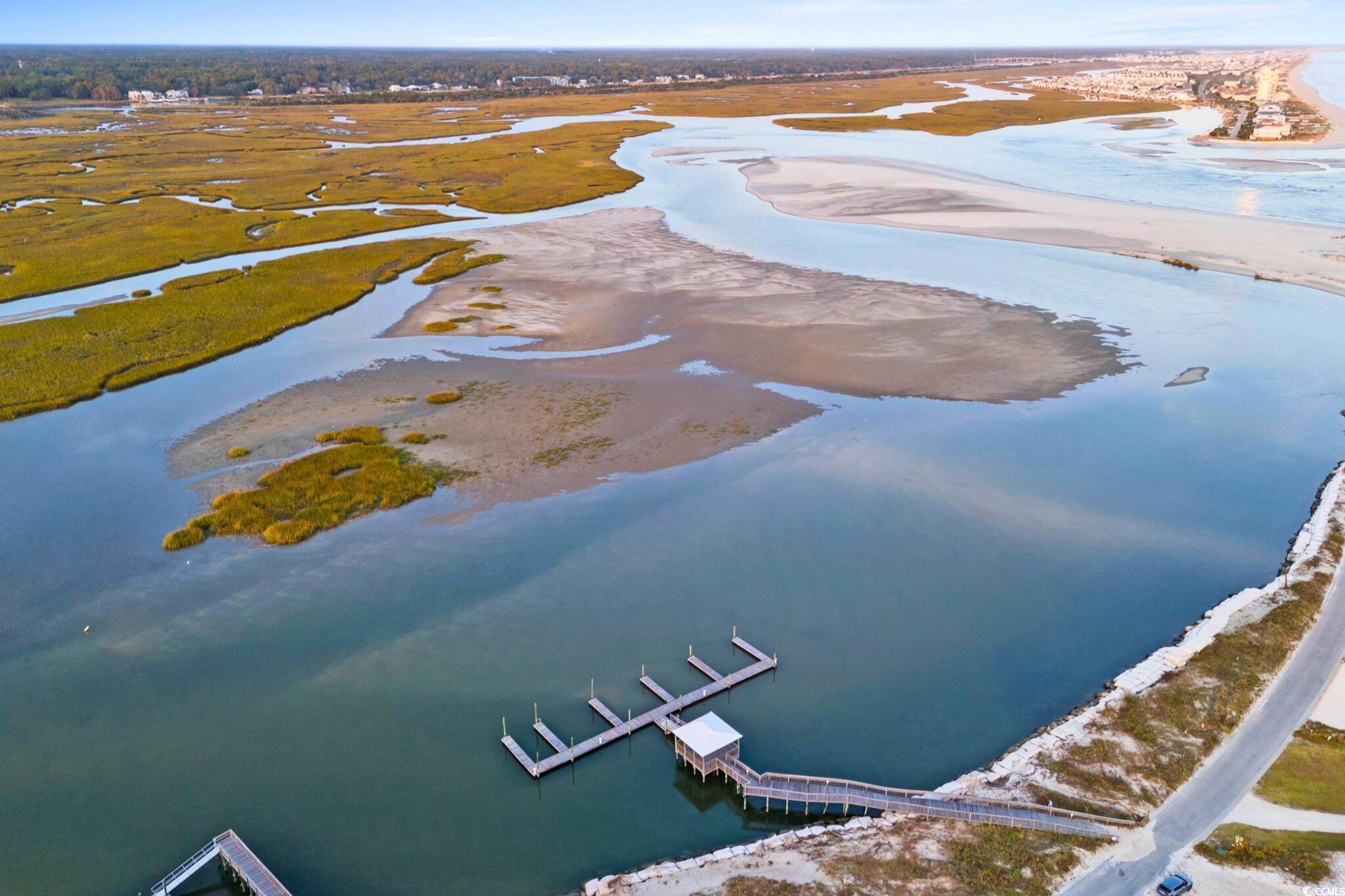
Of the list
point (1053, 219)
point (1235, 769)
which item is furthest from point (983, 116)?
point (1235, 769)

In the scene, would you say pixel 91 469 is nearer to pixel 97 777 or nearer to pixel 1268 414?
pixel 97 777

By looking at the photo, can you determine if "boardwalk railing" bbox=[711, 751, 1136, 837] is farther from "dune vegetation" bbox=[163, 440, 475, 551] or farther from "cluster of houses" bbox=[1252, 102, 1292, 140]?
"cluster of houses" bbox=[1252, 102, 1292, 140]

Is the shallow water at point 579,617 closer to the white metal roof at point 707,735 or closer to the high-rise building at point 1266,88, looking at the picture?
the white metal roof at point 707,735

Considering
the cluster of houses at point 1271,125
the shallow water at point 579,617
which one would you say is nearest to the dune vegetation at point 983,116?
the cluster of houses at point 1271,125

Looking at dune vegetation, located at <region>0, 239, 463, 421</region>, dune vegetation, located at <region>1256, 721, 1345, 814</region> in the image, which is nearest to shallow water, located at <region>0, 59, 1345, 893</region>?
dune vegetation, located at <region>0, 239, 463, 421</region>

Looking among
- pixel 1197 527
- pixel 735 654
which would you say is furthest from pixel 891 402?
pixel 735 654
